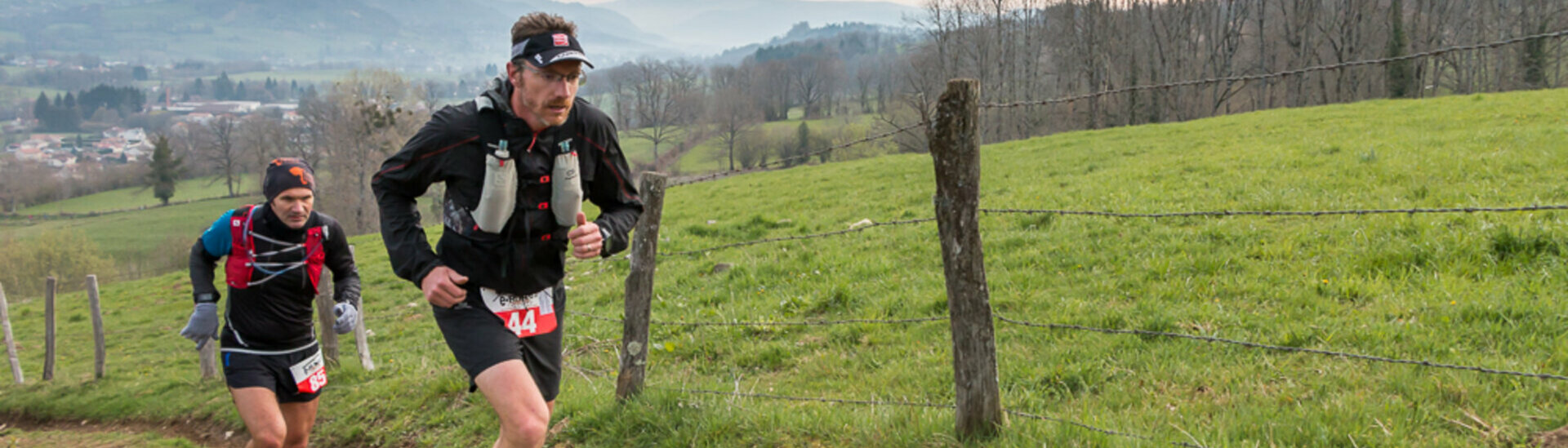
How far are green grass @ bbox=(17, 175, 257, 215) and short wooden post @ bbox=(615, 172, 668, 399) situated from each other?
82945mm

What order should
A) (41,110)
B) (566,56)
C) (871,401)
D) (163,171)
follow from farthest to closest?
(41,110), (163,171), (871,401), (566,56)

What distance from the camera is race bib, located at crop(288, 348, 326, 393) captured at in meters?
4.53

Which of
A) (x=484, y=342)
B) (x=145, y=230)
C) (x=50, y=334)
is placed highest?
(x=484, y=342)

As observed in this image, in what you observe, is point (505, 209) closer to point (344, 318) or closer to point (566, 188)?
point (566, 188)

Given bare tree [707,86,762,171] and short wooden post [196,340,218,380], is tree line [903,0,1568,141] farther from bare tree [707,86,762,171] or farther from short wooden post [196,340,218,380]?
short wooden post [196,340,218,380]

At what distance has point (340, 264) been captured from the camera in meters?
4.88

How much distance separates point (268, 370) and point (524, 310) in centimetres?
215

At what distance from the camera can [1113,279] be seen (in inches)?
266

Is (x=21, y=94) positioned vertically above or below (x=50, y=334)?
above

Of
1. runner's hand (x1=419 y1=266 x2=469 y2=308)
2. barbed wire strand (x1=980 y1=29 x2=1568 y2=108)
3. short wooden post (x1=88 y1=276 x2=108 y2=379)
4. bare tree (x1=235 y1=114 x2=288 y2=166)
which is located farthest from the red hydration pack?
bare tree (x1=235 y1=114 x2=288 y2=166)

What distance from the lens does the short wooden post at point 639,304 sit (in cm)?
471

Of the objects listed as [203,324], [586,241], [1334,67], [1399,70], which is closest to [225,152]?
[203,324]

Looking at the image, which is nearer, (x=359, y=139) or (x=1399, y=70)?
(x=1399, y=70)

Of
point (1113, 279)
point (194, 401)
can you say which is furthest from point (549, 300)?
point (194, 401)
